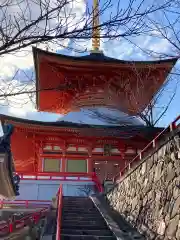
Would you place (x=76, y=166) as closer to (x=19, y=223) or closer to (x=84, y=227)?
(x=19, y=223)

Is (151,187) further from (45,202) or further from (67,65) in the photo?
(67,65)

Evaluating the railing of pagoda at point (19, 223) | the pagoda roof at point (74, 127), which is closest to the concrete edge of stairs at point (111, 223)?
the railing of pagoda at point (19, 223)

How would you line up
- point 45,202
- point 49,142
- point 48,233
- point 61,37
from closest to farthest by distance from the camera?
point 61,37 < point 48,233 < point 45,202 < point 49,142

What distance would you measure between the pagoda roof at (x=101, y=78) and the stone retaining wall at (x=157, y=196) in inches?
347

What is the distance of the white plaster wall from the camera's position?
16016 mm

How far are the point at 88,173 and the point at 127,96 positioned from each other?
19.8 ft

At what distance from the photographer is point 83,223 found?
29.9ft

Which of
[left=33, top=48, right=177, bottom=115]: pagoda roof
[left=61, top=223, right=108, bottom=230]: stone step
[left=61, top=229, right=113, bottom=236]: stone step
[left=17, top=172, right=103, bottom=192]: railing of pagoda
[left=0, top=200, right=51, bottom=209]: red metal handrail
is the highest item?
[left=33, top=48, right=177, bottom=115]: pagoda roof

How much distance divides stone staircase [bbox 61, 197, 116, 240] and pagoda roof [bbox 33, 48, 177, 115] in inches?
305

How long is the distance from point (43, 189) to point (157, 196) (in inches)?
367

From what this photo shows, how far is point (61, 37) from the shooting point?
4703 mm

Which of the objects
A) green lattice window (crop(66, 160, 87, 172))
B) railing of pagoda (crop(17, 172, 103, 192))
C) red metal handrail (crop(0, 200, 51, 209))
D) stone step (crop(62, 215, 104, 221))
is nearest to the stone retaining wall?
stone step (crop(62, 215, 104, 221))

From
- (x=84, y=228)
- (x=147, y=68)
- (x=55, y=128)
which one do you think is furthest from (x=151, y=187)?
(x=147, y=68)

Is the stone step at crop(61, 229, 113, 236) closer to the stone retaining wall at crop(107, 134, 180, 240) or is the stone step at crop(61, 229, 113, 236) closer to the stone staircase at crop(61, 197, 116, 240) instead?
the stone staircase at crop(61, 197, 116, 240)
